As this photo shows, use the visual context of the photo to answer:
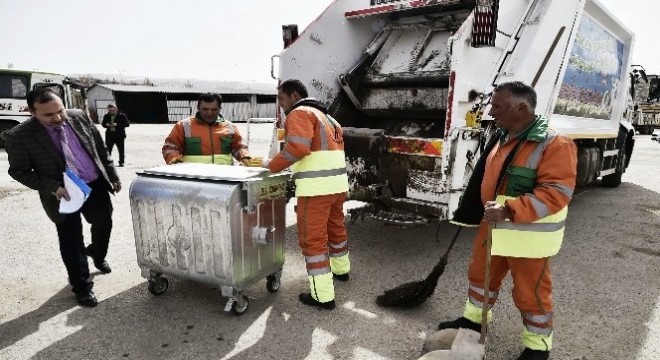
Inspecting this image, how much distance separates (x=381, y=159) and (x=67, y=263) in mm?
2478

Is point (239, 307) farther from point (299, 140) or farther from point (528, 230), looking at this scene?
point (528, 230)

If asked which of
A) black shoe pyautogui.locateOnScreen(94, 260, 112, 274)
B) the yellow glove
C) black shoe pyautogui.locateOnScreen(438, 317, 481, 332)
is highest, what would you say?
the yellow glove

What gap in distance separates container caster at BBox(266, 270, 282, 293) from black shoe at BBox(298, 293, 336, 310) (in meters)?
0.20

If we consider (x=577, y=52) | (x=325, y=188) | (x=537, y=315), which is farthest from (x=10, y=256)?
(x=577, y=52)

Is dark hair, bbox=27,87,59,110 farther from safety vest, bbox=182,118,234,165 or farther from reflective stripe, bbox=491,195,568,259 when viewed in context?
reflective stripe, bbox=491,195,568,259

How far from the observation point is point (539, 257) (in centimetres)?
204

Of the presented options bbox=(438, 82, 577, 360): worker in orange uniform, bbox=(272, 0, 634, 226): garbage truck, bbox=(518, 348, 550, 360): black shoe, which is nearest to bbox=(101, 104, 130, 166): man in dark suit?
bbox=(272, 0, 634, 226): garbage truck

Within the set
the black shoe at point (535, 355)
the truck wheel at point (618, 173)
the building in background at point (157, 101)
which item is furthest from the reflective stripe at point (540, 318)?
the building in background at point (157, 101)

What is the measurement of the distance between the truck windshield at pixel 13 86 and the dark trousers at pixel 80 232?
35.2 feet

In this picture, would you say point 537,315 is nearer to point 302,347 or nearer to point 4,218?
point 302,347

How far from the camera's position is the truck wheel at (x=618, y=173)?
282 inches

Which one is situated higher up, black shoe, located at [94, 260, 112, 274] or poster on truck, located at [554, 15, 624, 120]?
poster on truck, located at [554, 15, 624, 120]

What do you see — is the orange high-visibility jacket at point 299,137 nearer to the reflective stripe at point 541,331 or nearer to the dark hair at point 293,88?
the dark hair at point 293,88

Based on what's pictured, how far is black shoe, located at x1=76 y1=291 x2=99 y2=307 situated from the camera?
2.79m
